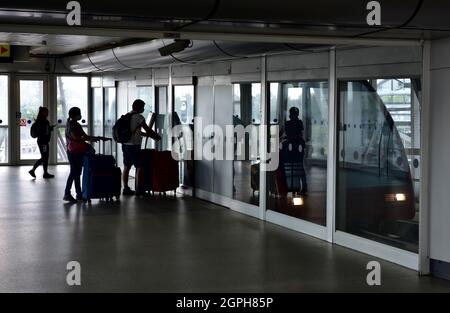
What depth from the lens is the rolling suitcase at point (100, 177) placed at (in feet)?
38.9

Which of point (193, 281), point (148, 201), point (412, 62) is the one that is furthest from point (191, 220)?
point (412, 62)

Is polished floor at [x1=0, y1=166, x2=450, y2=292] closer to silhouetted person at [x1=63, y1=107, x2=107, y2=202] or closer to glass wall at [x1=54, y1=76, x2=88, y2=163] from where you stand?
silhouetted person at [x1=63, y1=107, x2=107, y2=202]

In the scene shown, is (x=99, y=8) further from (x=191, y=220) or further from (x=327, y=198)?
(x=191, y=220)

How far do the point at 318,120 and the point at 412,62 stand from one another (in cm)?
215

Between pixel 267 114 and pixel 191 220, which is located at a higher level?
pixel 267 114

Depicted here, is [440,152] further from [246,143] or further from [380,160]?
[246,143]

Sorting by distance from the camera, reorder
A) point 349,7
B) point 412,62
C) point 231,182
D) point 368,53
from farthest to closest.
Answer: point 231,182
point 368,53
point 412,62
point 349,7

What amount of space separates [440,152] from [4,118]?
566 inches

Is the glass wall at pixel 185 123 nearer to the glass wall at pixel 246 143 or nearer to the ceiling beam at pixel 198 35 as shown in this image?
the glass wall at pixel 246 143

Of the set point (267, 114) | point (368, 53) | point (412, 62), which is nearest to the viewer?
point (412, 62)

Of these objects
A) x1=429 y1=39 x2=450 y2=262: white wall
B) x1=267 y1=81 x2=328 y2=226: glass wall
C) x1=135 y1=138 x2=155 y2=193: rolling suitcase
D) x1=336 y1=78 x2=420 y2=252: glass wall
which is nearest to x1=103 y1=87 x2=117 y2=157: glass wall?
x1=135 y1=138 x2=155 y2=193: rolling suitcase

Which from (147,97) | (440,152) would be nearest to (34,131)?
(147,97)

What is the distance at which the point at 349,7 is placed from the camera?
510 centimetres

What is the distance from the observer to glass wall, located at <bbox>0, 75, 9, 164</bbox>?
18766 mm
